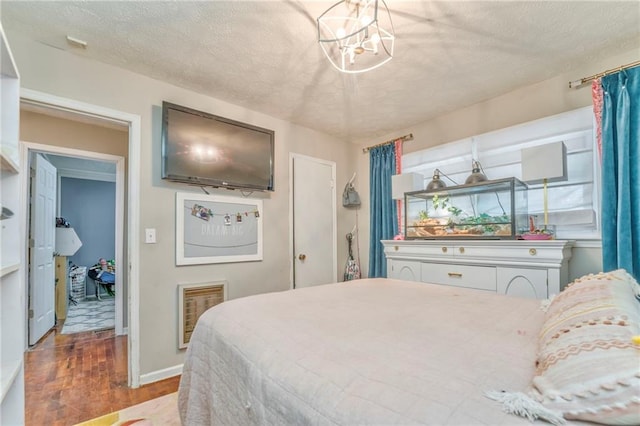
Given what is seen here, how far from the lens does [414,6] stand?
1.68 m

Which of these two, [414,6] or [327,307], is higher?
[414,6]

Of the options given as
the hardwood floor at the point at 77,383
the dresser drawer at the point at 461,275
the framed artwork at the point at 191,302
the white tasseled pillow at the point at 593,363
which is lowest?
the hardwood floor at the point at 77,383

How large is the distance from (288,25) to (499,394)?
2.02 meters

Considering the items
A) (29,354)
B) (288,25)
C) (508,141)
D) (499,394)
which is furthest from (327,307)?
(29,354)

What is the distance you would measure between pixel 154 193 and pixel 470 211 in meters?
2.81

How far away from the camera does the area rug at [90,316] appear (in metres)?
3.85

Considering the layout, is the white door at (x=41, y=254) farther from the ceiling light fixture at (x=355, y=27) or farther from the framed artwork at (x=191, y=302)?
the ceiling light fixture at (x=355, y=27)

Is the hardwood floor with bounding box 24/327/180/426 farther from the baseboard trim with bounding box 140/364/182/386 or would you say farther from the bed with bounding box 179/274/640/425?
the bed with bounding box 179/274/640/425

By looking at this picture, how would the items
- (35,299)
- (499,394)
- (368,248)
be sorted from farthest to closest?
(368,248)
(35,299)
(499,394)

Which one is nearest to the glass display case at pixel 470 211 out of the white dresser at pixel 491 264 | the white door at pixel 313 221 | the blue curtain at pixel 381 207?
the white dresser at pixel 491 264

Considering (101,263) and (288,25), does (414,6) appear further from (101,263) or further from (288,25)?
(101,263)

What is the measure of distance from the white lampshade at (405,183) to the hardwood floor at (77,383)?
270 centimetres

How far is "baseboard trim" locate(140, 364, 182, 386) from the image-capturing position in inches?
92.2

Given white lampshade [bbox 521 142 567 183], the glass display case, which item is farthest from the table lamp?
the glass display case
